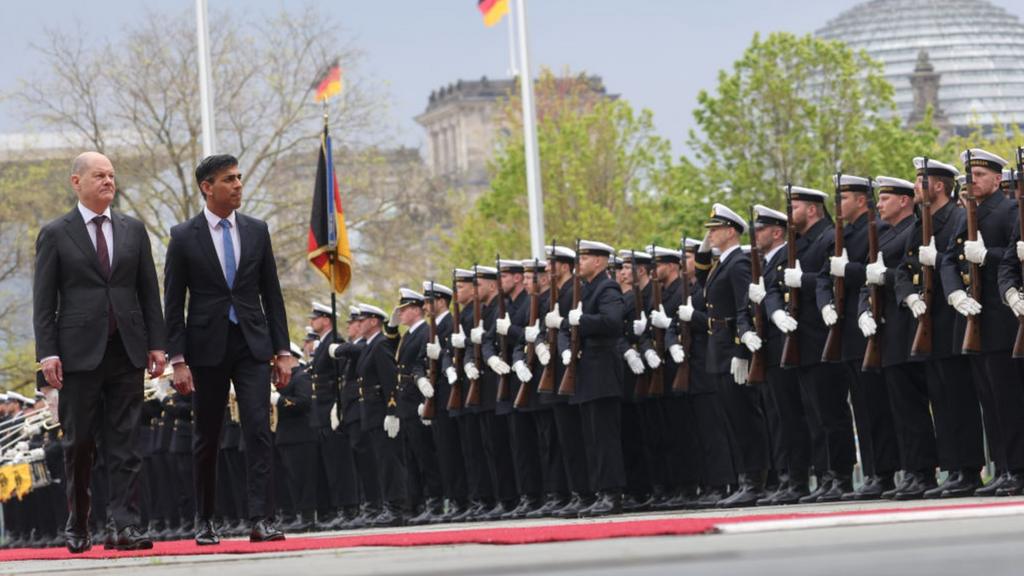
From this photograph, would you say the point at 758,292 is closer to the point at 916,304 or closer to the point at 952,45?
the point at 916,304

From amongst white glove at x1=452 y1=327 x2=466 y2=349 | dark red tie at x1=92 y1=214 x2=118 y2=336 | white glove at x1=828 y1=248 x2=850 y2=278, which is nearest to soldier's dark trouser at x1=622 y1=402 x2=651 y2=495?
white glove at x1=452 y1=327 x2=466 y2=349

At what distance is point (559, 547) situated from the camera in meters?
8.38

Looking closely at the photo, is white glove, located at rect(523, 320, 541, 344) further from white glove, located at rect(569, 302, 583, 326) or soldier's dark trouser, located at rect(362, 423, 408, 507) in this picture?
soldier's dark trouser, located at rect(362, 423, 408, 507)

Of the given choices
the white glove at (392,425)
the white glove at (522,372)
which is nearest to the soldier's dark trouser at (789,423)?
the white glove at (522,372)

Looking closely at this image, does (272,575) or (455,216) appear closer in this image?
(272,575)

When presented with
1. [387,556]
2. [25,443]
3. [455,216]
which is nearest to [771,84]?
[455,216]

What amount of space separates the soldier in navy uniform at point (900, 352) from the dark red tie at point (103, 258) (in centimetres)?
430

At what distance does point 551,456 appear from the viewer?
1608cm

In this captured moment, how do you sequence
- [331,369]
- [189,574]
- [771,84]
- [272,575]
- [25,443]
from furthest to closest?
[771,84]
[25,443]
[331,369]
[189,574]
[272,575]

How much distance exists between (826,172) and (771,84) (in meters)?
2.14

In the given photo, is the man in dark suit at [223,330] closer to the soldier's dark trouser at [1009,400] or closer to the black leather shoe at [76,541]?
the black leather shoe at [76,541]

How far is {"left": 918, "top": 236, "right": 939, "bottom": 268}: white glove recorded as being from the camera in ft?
39.4

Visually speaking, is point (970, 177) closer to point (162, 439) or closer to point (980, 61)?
point (162, 439)

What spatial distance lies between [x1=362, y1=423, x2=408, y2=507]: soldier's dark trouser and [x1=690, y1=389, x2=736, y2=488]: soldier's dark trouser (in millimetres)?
4180
